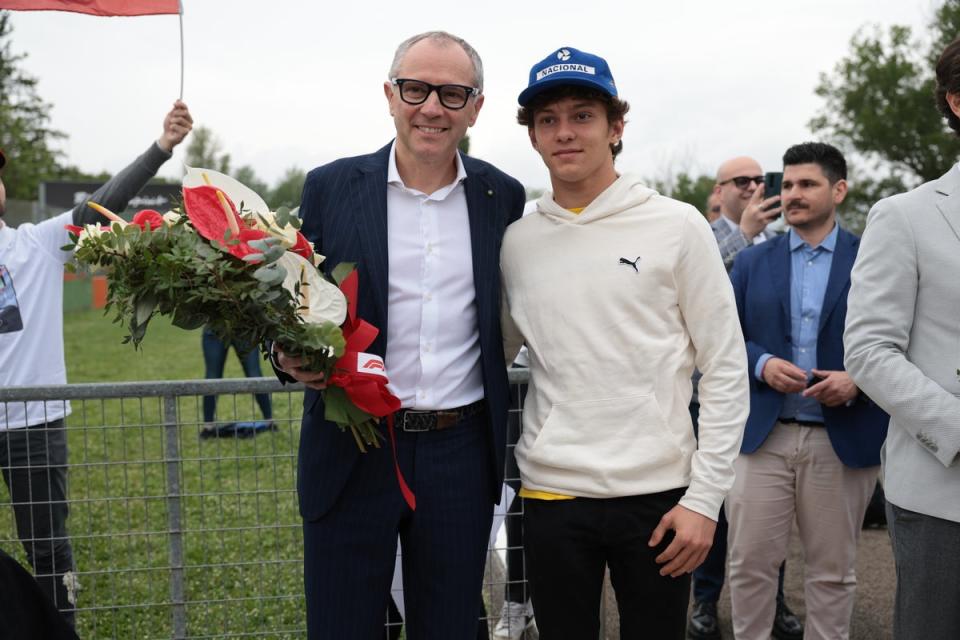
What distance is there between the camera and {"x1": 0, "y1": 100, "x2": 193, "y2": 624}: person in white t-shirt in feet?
13.4

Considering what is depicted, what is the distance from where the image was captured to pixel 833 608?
3990mm

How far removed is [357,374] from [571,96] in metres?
1.08

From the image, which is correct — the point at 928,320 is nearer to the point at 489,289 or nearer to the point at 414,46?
the point at 489,289

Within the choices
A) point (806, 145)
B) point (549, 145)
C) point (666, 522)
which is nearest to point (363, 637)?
point (666, 522)

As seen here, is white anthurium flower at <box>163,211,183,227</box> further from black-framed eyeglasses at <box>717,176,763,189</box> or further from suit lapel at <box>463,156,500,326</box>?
black-framed eyeglasses at <box>717,176,763,189</box>

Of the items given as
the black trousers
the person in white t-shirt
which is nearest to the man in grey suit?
the black trousers

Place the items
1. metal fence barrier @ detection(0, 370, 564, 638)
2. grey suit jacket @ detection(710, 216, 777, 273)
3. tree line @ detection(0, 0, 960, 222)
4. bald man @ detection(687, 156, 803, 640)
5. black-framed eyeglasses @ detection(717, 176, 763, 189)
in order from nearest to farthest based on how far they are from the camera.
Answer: metal fence barrier @ detection(0, 370, 564, 638), bald man @ detection(687, 156, 803, 640), grey suit jacket @ detection(710, 216, 777, 273), black-framed eyeglasses @ detection(717, 176, 763, 189), tree line @ detection(0, 0, 960, 222)

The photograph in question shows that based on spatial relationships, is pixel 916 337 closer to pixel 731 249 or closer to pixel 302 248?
pixel 302 248

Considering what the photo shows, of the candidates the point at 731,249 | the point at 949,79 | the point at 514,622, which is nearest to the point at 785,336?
the point at 731,249

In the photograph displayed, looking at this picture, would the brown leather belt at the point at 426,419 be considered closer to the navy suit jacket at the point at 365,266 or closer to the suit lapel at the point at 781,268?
the navy suit jacket at the point at 365,266

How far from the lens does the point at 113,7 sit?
4371mm

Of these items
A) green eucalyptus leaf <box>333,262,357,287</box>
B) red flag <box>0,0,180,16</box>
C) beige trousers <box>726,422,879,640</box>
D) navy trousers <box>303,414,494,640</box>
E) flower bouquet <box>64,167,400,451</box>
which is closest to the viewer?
flower bouquet <box>64,167,400,451</box>

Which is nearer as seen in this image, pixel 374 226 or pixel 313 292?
pixel 313 292

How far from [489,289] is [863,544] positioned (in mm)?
4400
